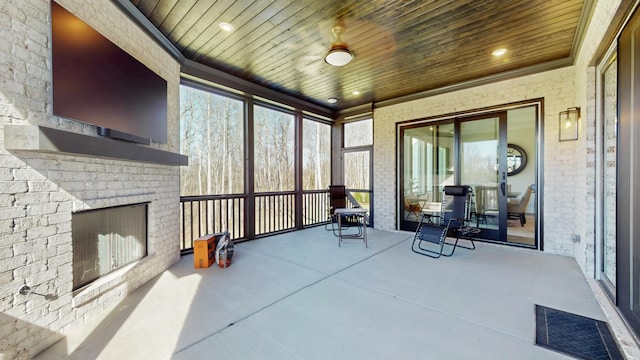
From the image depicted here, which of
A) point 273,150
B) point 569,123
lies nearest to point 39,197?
point 273,150

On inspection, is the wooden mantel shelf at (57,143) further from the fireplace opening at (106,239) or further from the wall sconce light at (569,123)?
the wall sconce light at (569,123)

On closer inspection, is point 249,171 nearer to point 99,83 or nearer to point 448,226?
point 99,83

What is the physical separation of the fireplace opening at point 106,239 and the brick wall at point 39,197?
106 mm

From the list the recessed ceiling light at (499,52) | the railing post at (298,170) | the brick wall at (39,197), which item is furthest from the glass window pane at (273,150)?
the recessed ceiling light at (499,52)

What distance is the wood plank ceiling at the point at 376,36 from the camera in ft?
8.40

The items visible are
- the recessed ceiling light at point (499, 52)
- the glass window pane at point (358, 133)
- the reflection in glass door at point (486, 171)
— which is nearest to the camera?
the recessed ceiling light at point (499, 52)

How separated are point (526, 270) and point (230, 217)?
4493 mm

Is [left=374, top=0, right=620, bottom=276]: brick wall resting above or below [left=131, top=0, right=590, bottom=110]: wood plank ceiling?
below

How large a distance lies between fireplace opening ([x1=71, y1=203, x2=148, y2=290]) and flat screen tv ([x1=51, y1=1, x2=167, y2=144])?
760mm

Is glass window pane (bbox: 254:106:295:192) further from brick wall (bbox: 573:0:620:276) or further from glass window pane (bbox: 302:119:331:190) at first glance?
brick wall (bbox: 573:0:620:276)

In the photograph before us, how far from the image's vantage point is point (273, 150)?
17.1 ft

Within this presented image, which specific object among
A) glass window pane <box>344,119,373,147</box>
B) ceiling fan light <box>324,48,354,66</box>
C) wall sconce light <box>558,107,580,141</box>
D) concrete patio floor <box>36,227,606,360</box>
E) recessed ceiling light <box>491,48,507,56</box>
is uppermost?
recessed ceiling light <box>491,48,507,56</box>

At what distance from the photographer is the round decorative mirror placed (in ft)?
19.2

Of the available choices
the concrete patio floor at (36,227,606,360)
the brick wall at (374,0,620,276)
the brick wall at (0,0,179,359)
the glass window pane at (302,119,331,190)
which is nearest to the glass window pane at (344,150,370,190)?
the glass window pane at (302,119,331,190)
